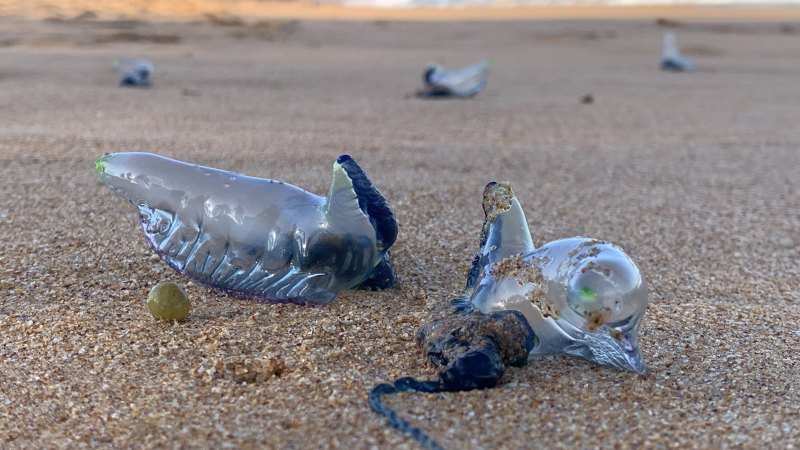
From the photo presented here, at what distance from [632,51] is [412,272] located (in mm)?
10600

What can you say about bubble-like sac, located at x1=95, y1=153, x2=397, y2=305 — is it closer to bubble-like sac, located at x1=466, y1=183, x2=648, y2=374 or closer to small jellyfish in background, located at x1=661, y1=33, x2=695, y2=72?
bubble-like sac, located at x1=466, y1=183, x2=648, y2=374

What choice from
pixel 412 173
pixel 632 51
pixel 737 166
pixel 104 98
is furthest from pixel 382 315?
pixel 632 51

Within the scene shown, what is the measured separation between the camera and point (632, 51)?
12.1 m

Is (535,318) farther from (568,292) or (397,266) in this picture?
(397,266)

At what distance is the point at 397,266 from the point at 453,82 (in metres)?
4.20

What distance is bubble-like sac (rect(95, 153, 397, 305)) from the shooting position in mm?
1906

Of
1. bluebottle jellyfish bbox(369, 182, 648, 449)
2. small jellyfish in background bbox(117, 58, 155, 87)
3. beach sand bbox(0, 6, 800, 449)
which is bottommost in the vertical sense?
small jellyfish in background bbox(117, 58, 155, 87)

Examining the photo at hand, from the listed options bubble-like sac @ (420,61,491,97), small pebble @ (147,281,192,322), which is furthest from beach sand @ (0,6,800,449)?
bubble-like sac @ (420,61,491,97)

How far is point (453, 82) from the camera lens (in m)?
6.34

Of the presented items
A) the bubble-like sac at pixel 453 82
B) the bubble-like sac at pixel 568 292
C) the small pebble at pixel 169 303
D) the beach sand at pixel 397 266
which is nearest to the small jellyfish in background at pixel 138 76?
the beach sand at pixel 397 266

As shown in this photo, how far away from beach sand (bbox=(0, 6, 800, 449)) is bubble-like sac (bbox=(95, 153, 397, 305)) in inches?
2.7

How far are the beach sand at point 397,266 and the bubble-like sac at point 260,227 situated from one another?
0.07 meters

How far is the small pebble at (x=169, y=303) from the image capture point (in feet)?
6.20

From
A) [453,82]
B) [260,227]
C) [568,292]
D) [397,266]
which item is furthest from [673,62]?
[568,292]
